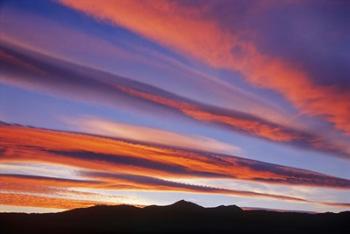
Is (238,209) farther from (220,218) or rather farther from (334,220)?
(334,220)

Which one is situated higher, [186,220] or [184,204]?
[184,204]

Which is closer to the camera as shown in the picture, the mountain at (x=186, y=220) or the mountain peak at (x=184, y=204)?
the mountain at (x=186, y=220)

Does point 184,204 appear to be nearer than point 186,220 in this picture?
No

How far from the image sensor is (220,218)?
456ft

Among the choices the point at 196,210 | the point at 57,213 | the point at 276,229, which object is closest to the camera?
the point at 276,229

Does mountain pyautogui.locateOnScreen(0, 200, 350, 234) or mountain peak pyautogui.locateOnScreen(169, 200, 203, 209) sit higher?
mountain peak pyautogui.locateOnScreen(169, 200, 203, 209)

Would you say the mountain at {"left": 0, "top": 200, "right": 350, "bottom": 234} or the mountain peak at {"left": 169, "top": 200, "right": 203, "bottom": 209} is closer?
the mountain at {"left": 0, "top": 200, "right": 350, "bottom": 234}

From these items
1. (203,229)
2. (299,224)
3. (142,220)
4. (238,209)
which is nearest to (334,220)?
(299,224)

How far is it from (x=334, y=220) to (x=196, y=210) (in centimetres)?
4386

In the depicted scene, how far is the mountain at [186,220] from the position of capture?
11547cm

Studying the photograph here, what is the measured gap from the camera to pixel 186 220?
13362cm

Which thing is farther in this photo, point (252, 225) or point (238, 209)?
point (238, 209)

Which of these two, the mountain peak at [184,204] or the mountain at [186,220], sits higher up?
the mountain peak at [184,204]

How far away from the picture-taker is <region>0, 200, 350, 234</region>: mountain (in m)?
115
